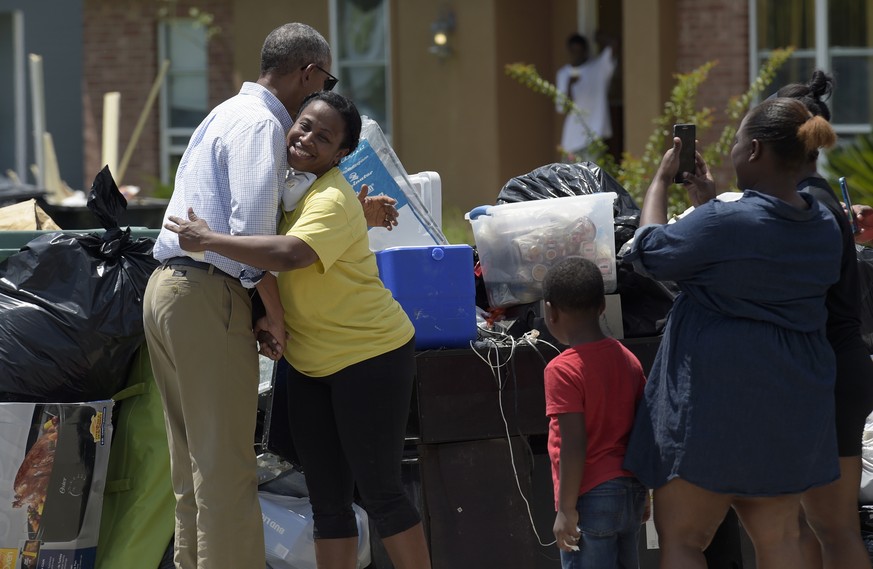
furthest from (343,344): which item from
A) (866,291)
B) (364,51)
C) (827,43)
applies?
(364,51)

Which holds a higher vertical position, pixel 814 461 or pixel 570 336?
pixel 570 336

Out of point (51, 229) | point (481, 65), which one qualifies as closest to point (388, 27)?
point (481, 65)

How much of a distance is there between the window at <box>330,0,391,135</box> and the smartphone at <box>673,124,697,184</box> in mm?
8255

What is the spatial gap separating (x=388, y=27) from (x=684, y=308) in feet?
27.9

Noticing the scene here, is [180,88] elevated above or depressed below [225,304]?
above

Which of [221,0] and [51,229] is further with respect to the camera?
[221,0]

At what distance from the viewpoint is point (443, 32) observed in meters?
10.4

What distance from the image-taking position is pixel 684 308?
10.3 ft

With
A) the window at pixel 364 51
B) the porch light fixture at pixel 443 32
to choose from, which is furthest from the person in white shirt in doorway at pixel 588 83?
the window at pixel 364 51

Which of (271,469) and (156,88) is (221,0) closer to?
(156,88)

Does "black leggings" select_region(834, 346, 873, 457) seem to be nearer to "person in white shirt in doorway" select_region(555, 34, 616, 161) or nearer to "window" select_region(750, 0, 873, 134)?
"window" select_region(750, 0, 873, 134)

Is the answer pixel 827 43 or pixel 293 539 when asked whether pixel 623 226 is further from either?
pixel 827 43

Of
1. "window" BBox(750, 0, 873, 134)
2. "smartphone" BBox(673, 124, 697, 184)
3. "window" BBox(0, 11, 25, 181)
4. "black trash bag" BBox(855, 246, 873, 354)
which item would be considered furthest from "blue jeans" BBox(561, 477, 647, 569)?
"window" BBox(0, 11, 25, 181)

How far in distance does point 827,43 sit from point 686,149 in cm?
694
